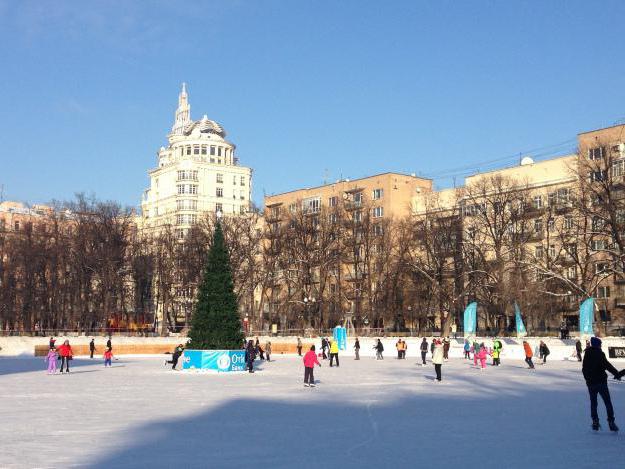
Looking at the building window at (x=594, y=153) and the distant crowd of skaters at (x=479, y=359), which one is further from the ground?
the building window at (x=594, y=153)

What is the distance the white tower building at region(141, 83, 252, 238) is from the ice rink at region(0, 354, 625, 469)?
9716cm

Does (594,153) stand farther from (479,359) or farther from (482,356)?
(482,356)

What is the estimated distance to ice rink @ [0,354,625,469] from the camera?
488 inches

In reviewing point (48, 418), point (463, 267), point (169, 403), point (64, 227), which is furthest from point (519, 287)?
point (64, 227)

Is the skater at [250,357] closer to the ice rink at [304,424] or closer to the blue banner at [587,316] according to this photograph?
the ice rink at [304,424]

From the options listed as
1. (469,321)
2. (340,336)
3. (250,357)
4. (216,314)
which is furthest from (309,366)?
(340,336)

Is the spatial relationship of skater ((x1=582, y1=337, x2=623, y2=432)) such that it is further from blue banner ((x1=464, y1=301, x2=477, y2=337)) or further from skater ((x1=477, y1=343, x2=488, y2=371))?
blue banner ((x1=464, y1=301, x2=477, y2=337))

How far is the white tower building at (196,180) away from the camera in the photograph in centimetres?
12694

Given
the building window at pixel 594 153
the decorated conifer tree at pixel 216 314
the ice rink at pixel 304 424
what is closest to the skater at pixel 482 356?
the ice rink at pixel 304 424

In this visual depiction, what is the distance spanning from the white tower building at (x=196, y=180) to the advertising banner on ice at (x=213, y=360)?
85810mm

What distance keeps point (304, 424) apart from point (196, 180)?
114m

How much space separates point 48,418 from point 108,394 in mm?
6475

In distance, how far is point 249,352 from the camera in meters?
36.0

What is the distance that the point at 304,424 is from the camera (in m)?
17.1
